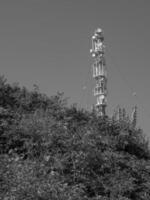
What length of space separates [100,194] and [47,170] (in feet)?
4.07

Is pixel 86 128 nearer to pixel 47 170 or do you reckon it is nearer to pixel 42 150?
pixel 42 150

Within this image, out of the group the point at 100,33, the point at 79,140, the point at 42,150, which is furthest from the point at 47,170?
the point at 100,33

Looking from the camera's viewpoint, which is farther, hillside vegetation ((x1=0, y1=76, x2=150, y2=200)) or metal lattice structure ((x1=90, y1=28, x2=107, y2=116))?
metal lattice structure ((x1=90, y1=28, x2=107, y2=116))

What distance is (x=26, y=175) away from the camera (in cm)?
686

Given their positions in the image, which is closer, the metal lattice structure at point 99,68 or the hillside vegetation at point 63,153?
the hillside vegetation at point 63,153

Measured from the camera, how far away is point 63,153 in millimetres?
8867

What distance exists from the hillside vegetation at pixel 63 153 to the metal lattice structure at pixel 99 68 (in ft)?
42.8

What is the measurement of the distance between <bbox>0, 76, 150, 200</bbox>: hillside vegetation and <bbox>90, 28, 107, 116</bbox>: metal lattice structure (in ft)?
42.8

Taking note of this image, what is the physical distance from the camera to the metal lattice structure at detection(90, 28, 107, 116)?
82.3 ft

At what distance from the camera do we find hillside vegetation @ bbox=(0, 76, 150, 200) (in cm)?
705

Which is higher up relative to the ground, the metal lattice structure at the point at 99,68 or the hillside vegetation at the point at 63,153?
the metal lattice structure at the point at 99,68

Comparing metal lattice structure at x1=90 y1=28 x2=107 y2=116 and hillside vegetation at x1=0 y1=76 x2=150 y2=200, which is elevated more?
metal lattice structure at x1=90 y1=28 x2=107 y2=116

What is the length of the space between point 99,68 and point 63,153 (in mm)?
17909

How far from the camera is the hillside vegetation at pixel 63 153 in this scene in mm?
7051
